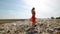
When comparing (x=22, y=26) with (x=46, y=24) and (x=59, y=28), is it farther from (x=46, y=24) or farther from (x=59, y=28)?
(x=59, y=28)

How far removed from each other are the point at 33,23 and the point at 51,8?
76 cm

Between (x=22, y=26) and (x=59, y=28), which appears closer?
(x=59, y=28)

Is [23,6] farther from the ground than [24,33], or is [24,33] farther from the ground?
[23,6]

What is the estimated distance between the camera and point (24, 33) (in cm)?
428

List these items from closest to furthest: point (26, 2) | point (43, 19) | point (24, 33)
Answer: point (24, 33)
point (26, 2)
point (43, 19)

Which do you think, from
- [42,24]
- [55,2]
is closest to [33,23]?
[42,24]

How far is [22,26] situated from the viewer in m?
4.75

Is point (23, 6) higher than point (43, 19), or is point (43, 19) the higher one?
point (23, 6)

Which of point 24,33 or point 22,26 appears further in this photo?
point 22,26

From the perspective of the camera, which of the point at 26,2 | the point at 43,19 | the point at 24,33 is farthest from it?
the point at 43,19

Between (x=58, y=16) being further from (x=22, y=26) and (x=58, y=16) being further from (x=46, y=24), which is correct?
(x=22, y=26)

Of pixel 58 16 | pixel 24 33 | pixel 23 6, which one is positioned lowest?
pixel 24 33

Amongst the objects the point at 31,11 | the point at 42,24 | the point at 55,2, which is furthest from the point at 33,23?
the point at 55,2

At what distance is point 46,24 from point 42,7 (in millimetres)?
479
